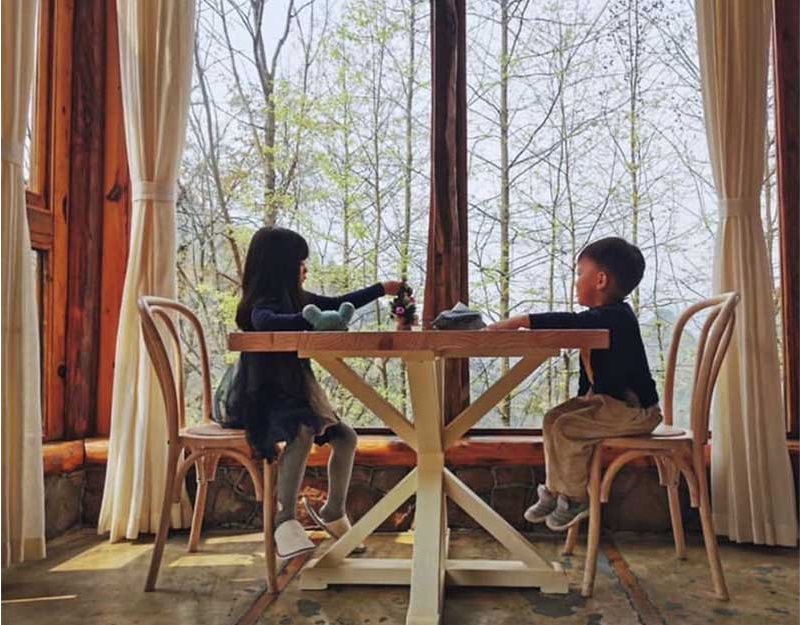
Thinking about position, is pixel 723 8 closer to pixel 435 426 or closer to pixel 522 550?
pixel 435 426

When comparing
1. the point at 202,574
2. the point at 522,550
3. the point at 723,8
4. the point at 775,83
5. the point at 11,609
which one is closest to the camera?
the point at 11,609

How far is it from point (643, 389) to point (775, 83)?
166cm

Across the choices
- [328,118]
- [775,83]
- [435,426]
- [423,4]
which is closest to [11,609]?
[435,426]

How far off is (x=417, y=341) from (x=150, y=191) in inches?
63.3

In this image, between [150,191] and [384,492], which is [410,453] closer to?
[384,492]

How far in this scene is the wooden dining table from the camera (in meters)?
1.73

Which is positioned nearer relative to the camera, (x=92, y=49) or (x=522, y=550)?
(x=522, y=550)

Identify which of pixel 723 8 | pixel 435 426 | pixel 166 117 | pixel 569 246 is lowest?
pixel 435 426

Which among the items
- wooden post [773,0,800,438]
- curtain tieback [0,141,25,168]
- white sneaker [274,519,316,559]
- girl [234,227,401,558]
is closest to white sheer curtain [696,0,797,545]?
wooden post [773,0,800,438]

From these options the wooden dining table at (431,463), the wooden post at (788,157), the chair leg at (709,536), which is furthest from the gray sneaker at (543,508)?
the wooden post at (788,157)

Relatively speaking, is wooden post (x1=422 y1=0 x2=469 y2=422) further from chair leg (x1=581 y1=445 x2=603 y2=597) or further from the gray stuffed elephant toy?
the gray stuffed elephant toy

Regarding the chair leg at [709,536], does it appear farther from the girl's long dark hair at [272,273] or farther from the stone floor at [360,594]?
the girl's long dark hair at [272,273]

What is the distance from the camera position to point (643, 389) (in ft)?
7.20

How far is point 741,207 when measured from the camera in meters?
2.67
